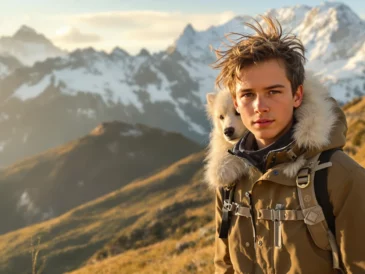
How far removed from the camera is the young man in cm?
344

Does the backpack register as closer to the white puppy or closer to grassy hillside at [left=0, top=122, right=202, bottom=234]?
the white puppy

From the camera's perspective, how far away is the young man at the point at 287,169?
3.44 meters

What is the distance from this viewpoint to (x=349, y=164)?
11.3 feet

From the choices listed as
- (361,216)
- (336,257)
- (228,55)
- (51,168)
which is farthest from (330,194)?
(51,168)

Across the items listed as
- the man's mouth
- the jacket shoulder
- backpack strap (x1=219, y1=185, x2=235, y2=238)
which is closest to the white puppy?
backpack strap (x1=219, y1=185, x2=235, y2=238)

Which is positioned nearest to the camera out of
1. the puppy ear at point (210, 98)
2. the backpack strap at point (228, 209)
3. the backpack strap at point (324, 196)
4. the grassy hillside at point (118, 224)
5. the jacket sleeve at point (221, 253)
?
the backpack strap at point (324, 196)

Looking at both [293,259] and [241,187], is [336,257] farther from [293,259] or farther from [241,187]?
[241,187]

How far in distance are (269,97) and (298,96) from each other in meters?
0.34

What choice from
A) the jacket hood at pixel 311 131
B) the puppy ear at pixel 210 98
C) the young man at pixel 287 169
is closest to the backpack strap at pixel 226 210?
the young man at pixel 287 169

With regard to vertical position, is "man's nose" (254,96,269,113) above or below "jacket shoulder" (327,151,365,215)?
above

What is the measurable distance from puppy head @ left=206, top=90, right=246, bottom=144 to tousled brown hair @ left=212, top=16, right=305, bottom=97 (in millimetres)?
1476

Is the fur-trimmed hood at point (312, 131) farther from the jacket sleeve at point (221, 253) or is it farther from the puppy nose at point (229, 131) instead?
the puppy nose at point (229, 131)

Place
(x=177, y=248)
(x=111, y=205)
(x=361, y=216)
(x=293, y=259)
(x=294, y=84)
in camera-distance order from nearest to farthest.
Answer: (x=361, y=216), (x=293, y=259), (x=294, y=84), (x=177, y=248), (x=111, y=205)

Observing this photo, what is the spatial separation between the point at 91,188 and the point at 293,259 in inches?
4961
